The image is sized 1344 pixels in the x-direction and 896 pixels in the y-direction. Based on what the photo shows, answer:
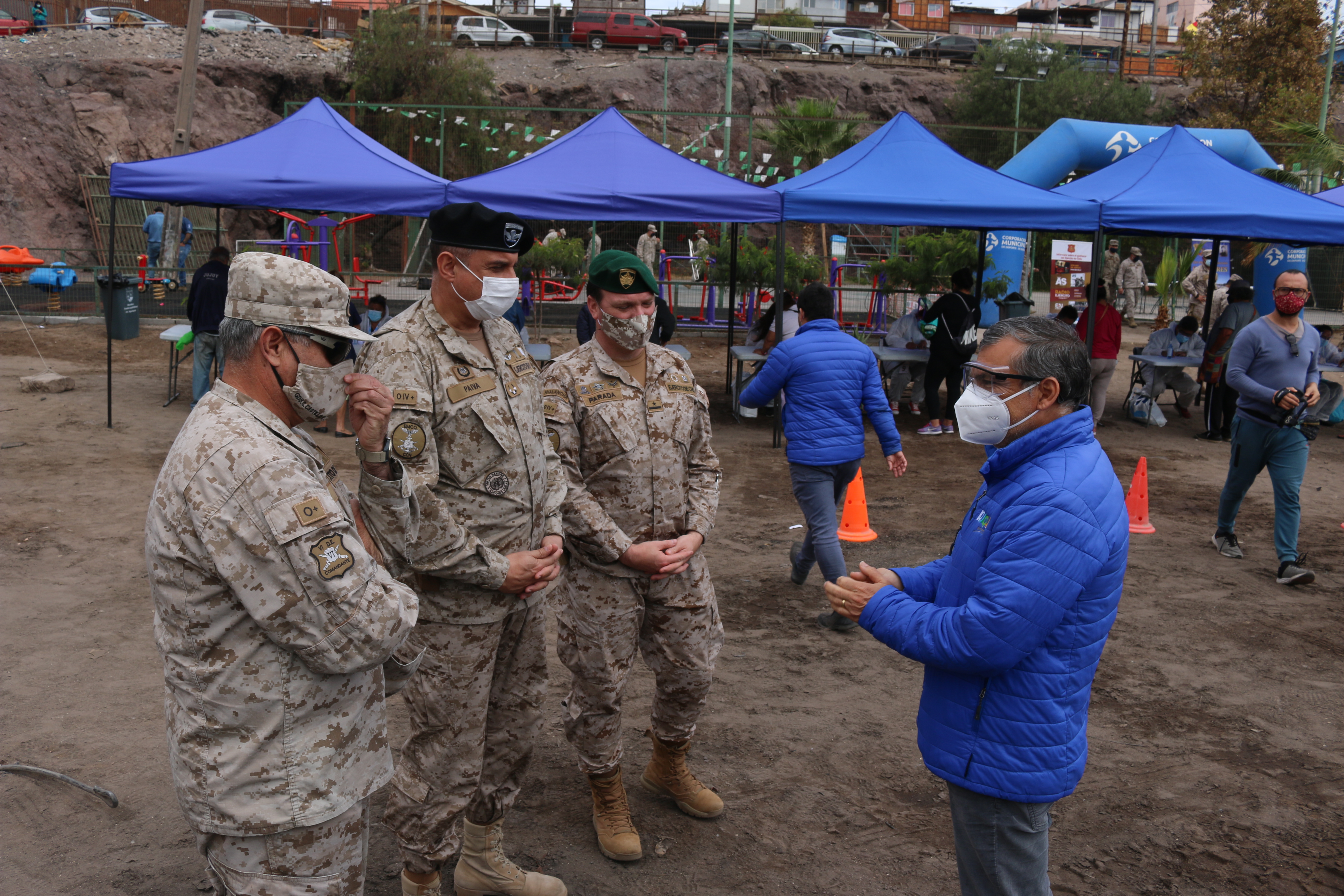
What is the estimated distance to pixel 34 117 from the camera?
28359 mm

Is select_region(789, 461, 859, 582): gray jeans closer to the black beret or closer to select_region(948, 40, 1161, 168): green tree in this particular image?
the black beret

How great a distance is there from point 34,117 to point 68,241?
3678 millimetres

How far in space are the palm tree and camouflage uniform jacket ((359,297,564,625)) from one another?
20056mm

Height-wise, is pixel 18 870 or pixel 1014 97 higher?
pixel 1014 97

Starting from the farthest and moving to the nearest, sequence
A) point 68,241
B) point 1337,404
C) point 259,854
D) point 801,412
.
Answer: point 68,241 < point 1337,404 < point 801,412 < point 259,854

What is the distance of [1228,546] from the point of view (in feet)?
23.4

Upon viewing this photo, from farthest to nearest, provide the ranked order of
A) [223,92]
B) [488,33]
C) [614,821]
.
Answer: [488,33]
[223,92]
[614,821]

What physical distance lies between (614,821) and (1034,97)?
120ft

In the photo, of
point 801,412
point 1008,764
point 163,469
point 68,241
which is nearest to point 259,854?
point 163,469

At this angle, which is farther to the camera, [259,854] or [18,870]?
[18,870]

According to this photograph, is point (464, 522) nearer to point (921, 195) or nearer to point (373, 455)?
point (373, 455)

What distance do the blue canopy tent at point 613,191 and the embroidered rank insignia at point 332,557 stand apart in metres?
7.30

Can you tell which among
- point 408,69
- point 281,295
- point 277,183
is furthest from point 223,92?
point 281,295

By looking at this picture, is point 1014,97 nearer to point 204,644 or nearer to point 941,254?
point 941,254
